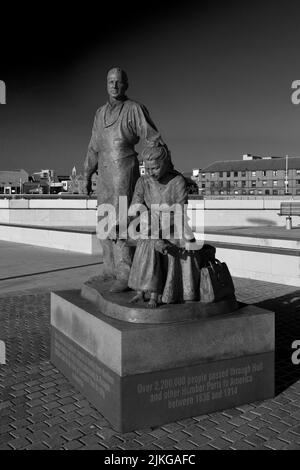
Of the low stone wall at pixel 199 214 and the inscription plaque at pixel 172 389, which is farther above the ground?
the low stone wall at pixel 199 214

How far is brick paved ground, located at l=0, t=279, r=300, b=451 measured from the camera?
12.3 feet

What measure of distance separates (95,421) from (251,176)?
9610 cm

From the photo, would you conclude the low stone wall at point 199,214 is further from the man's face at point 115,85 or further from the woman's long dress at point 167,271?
the woman's long dress at point 167,271

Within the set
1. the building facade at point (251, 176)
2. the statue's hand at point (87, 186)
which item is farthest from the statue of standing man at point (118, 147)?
the building facade at point (251, 176)

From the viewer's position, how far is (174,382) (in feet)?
13.6

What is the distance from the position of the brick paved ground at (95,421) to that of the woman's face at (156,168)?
2283 millimetres

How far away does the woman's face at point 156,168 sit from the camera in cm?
453

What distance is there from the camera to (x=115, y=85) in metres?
5.46

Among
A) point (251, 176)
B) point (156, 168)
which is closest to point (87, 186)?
point (156, 168)

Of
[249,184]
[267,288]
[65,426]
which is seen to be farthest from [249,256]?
[249,184]

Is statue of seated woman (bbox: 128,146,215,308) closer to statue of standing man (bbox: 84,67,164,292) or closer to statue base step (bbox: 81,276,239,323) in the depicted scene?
statue base step (bbox: 81,276,239,323)

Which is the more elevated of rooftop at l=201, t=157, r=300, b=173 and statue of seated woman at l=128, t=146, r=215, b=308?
rooftop at l=201, t=157, r=300, b=173

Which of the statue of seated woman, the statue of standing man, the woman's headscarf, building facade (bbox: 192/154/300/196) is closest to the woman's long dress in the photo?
the statue of seated woman

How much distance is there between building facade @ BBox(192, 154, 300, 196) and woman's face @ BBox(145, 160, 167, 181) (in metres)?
82.0
